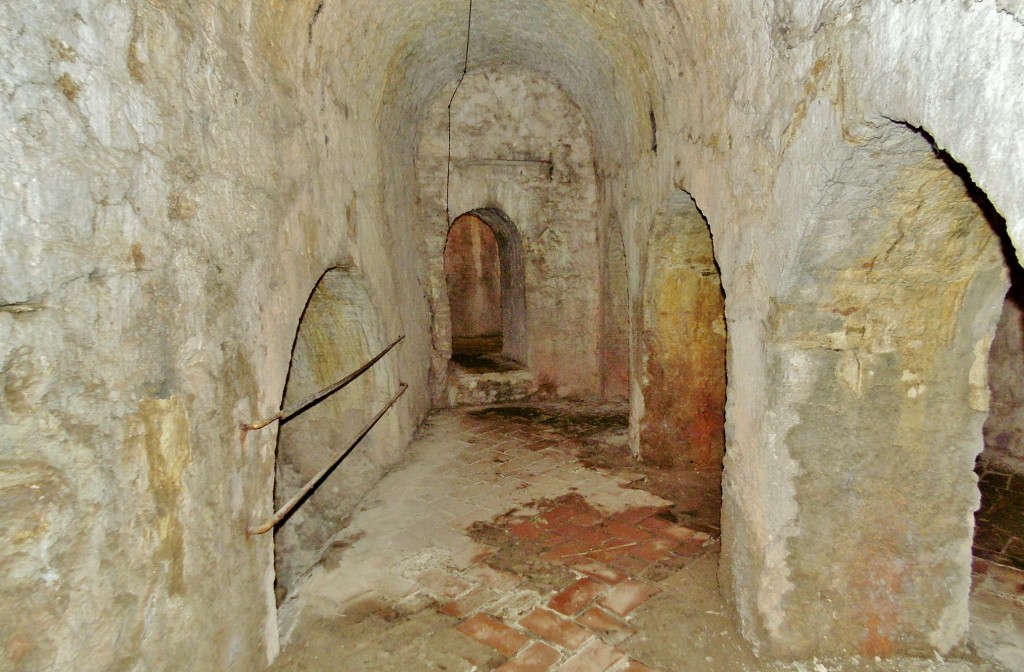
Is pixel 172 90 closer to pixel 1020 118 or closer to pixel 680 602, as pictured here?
pixel 1020 118

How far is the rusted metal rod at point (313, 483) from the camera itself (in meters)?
2.83

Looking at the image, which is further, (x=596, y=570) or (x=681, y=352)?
(x=681, y=352)

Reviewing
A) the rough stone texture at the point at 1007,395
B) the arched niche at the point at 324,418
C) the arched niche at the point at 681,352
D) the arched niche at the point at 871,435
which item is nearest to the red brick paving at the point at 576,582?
the arched niche at the point at 871,435

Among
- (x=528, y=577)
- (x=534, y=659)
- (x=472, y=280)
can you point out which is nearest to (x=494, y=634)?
(x=534, y=659)

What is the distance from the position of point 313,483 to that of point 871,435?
8.42 ft

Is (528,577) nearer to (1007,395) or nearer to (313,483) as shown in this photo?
(313,483)

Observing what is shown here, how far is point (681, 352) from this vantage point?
5.12 meters

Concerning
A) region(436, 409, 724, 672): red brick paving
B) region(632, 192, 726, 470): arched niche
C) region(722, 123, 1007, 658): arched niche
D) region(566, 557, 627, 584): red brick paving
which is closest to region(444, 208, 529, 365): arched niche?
region(632, 192, 726, 470): arched niche

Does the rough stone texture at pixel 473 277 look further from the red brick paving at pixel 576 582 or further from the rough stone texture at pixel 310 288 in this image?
the rough stone texture at pixel 310 288

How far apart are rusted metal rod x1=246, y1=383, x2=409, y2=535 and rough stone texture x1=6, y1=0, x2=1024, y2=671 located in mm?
73

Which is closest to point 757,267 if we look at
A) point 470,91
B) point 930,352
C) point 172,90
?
point 930,352

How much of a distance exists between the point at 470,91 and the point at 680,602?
219 inches

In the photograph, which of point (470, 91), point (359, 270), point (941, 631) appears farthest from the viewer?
point (470, 91)

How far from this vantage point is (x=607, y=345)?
7.27 m
